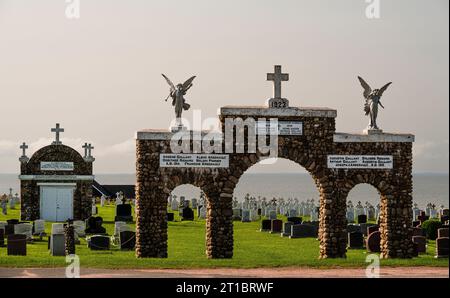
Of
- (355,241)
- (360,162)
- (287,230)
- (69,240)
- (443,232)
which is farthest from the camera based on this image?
(287,230)

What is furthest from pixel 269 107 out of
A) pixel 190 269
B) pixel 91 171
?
pixel 91 171

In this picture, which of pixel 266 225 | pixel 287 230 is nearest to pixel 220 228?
pixel 287 230

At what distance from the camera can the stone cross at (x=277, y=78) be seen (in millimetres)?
27562

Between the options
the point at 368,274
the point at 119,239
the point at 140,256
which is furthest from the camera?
the point at 119,239

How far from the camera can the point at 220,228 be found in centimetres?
2738

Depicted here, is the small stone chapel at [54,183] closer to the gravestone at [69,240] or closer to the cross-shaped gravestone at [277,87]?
the gravestone at [69,240]

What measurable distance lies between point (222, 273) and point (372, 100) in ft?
30.8

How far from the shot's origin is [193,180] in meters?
27.2

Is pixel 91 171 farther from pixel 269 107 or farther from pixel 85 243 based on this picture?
pixel 269 107

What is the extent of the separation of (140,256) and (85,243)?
727cm

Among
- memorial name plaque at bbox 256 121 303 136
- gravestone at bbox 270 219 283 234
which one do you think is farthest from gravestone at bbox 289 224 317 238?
memorial name plaque at bbox 256 121 303 136

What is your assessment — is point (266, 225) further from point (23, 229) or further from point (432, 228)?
point (23, 229)

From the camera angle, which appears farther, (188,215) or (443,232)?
(188,215)

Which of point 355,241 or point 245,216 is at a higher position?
point 245,216
